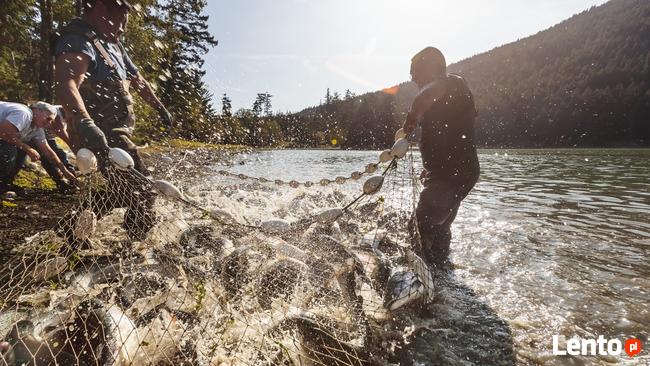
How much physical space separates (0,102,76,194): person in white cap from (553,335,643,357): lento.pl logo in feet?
21.6

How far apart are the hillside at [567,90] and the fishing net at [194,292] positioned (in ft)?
302

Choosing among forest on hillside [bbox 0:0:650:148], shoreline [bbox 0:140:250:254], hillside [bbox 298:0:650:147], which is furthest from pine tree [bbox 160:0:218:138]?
hillside [bbox 298:0:650:147]

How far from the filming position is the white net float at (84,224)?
3441 mm

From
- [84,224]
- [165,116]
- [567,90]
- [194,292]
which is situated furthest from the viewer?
[567,90]

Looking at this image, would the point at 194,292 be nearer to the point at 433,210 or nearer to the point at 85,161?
the point at 85,161

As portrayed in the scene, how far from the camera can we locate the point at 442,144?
4.27 metres

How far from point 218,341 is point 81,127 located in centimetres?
220

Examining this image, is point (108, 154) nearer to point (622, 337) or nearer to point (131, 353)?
point (131, 353)

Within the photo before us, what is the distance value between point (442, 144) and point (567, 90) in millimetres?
117187

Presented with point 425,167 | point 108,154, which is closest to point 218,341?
point 108,154

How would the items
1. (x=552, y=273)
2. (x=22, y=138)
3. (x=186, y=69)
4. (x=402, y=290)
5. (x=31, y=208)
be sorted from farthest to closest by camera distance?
(x=186, y=69), (x=31, y=208), (x=22, y=138), (x=552, y=273), (x=402, y=290)

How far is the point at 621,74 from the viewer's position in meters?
96.1

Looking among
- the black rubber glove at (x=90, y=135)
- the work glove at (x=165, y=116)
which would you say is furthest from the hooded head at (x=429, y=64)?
the black rubber glove at (x=90, y=135)

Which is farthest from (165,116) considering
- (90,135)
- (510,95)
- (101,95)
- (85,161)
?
(510,95)
